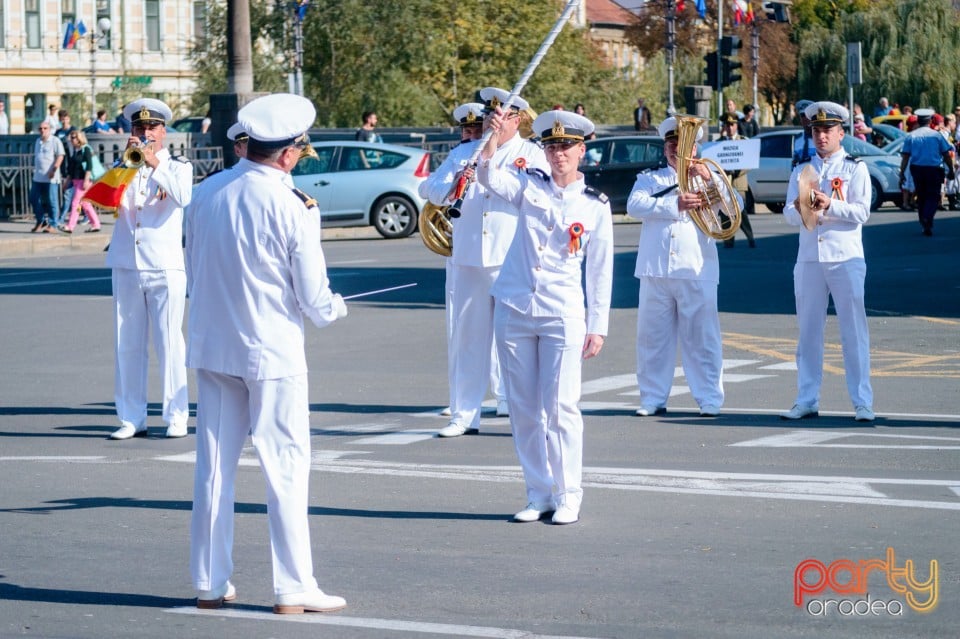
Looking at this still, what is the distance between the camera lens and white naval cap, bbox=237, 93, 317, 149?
6.56 m

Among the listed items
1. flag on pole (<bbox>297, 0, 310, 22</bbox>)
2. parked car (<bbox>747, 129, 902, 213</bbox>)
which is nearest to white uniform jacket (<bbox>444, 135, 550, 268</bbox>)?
parked car (<bbox>747, 129, 902, 213</bbox>)

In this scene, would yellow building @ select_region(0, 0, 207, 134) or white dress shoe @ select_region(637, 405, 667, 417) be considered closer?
white dress shoe @ select_region(637, 405, 667, 417)

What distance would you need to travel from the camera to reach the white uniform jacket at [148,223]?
11156 mm

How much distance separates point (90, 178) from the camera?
30.5m

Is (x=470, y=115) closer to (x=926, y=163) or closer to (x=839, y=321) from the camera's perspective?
(x=839, y=321)

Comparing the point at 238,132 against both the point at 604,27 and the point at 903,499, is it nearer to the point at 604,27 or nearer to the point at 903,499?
the point at 903,499

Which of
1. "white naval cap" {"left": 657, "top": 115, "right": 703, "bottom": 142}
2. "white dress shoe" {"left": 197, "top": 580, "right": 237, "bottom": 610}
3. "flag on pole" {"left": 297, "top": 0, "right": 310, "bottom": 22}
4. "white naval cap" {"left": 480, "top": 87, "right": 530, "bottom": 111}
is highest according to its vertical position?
"flag on pole" {"left": 297, "top": 0, "right": 310, "bottom": 22}

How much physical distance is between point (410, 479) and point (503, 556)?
2045 millimetres

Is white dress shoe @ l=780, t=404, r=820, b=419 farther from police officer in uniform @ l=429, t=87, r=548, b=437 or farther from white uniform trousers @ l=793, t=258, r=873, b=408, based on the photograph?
police officer in uniform @ l=429, t=87, r=548, b=437

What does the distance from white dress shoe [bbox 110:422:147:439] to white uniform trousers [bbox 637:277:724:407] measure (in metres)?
3.39

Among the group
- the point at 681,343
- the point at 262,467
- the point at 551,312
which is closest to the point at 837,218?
the point at 681,343

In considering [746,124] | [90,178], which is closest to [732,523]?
[90,178]

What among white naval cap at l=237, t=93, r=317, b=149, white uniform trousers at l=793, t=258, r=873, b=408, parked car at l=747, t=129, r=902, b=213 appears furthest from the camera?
parked car at l=747, t=129, r=902, b=213

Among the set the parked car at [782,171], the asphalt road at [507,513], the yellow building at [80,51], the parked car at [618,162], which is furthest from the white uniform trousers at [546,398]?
the yellow building at [80,51]
